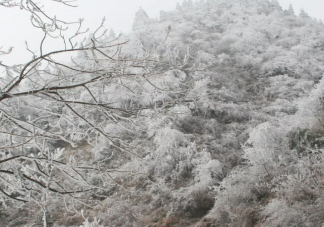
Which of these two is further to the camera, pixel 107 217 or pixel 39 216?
pixel 39 216

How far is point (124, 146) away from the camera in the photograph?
5.07 ft

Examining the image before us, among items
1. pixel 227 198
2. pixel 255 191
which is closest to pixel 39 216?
pixel 227 198

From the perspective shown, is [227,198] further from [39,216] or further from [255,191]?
[39,216]

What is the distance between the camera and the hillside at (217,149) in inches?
74.4

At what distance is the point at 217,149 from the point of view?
9.52 metres

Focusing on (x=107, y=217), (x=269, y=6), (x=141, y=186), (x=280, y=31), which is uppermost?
(x=269, y=6)

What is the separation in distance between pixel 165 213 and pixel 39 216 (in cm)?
476

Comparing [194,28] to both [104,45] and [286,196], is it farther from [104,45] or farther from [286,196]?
[104,45]

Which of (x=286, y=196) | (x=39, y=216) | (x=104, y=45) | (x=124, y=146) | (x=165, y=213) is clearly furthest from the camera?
(x=39, y=216)

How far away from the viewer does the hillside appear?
1890mm

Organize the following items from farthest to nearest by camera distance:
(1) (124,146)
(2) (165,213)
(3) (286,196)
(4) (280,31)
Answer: (4) (280,31) < (2) (165,213) < (3) (286,196) < (1) (124,146)

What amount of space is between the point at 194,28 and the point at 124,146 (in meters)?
27.8

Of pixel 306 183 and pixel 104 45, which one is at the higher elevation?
pixel 104 45

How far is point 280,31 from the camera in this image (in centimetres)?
2369
